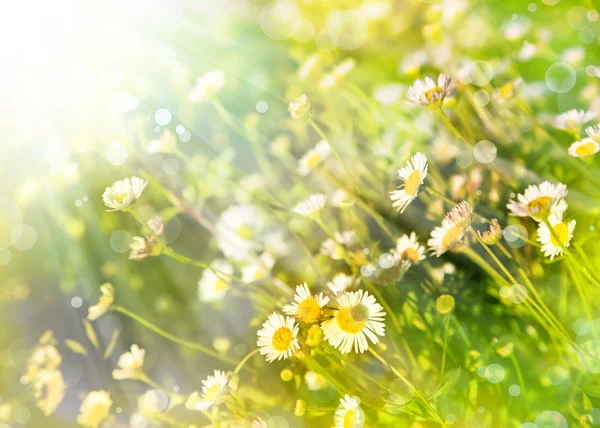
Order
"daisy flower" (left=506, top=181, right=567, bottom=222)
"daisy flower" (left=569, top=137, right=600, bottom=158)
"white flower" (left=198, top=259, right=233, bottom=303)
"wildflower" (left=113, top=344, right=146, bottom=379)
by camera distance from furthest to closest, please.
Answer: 1. "white flower" (left=198, top=259, right=233, bottom=303)
2. "wildflower" (left=113, top=344, right=146, bottom=379)
3. "daisy flower" (left=569, top=137, right=600, bottom=158)
4. "daisy flower" (left=506, top=181, right=567, bottom=222)

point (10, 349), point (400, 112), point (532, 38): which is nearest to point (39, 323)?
point (10, 349)

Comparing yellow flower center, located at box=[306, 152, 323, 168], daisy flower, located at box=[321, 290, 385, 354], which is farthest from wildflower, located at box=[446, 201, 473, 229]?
yellow flower center, located at box=[306, 152, 323, 168]

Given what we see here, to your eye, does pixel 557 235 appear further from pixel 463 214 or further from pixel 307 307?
pixel 307 307

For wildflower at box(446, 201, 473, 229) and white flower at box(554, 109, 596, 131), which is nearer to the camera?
wildflower at box(446, 201, 473, 229)

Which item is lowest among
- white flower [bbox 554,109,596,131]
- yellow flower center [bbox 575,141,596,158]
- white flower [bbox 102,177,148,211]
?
yellow flower center [bbox 575,141,596,158]

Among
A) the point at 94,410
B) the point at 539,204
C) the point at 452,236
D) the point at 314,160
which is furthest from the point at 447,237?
the point at 94,410

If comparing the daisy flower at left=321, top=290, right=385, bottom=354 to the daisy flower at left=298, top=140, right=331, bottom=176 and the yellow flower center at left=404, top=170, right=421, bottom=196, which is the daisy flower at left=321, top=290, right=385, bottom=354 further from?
the daisy flower at left=298, top=140, right=331, bottom=176
